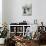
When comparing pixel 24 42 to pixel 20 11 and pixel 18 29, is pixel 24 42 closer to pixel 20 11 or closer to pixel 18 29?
pixel 18 29

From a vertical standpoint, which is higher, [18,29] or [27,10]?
[27,10]

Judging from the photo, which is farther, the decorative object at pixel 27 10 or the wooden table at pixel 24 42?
the decorative object at pixel 27 10

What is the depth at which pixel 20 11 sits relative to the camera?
5.15 metres

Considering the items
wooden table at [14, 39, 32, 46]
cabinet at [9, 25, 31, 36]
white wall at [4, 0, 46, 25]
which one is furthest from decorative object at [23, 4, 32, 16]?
wooden table at [14, 39, 32, 46]

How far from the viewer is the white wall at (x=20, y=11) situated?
5086 millimetres

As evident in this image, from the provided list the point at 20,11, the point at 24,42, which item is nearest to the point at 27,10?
the point at 20,11

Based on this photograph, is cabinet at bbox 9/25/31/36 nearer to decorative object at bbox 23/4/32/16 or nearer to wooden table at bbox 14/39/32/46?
decorative object at bbox 23/4/32/16

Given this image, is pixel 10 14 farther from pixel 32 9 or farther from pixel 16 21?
pixel 32 9

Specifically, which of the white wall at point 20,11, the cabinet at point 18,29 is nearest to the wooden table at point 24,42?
the cabinet at point 18,29

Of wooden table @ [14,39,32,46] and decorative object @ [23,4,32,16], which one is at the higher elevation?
decorative object @ [23,4,32,16]

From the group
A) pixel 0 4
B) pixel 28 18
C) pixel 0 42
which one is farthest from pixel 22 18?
pixel 0 42

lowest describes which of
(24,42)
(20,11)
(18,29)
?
(24,42)

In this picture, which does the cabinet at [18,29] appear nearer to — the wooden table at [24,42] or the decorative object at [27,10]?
the decorative object at [27,10]

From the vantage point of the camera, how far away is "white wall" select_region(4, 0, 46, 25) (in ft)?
16.7
